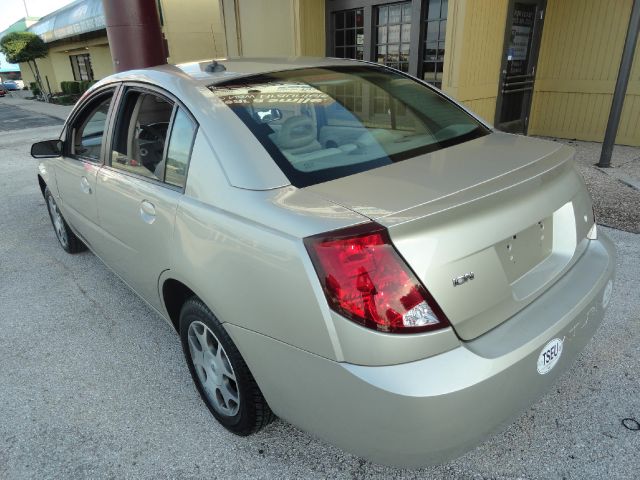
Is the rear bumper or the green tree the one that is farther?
the green tree

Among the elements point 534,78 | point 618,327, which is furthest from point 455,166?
point 534,78

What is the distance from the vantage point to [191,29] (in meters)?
14.9

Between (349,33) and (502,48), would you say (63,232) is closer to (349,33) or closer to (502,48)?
(349,33)

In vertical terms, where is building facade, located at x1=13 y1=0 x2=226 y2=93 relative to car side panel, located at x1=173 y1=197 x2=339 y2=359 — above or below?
above

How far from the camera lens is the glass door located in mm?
6797

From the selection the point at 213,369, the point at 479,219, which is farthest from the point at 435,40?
→ the point at 213,369

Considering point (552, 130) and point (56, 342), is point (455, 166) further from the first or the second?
point (552, 130)

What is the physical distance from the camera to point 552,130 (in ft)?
26.0

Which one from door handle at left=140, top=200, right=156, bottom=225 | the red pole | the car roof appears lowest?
door handle at left=140, top=200, right=156, bottom=225

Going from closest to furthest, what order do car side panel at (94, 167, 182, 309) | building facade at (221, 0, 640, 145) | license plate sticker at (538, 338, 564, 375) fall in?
license plate sticker at (538, 338, 564, 375) < car side panel at (94, 167, 182, 309) < building facade at (221, 0, 640, 145)

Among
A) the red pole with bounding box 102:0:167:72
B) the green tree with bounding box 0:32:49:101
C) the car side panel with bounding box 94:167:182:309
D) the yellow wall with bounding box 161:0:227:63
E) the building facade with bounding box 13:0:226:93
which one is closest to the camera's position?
the car side panel with bounding box 94:167:182:309

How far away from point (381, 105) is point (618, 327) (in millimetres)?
1929

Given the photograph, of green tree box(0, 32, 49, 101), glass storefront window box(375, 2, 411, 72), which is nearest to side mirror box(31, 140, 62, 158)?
glass storefront window box(375, 2, 411, 72)

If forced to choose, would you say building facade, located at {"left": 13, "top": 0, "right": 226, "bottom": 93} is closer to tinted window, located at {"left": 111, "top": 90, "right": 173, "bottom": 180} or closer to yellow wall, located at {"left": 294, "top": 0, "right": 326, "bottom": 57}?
yellow wall, located at {"left": 294, "top": 0, "right": 326, "bottom": 57}
